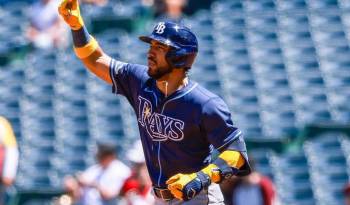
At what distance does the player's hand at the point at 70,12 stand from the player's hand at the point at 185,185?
1.05 meters

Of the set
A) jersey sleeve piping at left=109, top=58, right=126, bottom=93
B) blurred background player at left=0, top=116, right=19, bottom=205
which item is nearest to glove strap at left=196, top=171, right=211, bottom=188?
jersey sleeve piping at left=109, top=58, right=126, bottom=93

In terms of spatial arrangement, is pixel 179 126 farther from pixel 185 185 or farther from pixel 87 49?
pixel 87 49

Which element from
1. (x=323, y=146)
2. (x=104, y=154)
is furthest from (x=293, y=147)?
(x=104, y=154)

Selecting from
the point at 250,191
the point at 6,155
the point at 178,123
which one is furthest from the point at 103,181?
the point at 178,123

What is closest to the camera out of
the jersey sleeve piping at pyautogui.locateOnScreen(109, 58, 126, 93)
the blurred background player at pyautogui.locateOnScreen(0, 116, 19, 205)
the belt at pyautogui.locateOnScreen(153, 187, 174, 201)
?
the belt at pyautogui.locateOnScreen(153, 187, 174, 201)

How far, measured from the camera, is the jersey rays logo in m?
4.84

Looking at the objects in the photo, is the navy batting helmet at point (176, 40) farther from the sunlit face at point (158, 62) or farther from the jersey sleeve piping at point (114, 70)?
the jersey sleeve piping at point (114, 70)

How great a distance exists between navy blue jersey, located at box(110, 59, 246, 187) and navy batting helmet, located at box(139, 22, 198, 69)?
0.16m

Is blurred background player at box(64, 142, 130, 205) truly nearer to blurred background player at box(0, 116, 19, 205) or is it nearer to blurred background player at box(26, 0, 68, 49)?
blurred background player at box(0, 116, 19, 205)

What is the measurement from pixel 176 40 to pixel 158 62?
143 millimetres

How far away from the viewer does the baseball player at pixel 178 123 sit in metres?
4.68

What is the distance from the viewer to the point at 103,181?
314 inches

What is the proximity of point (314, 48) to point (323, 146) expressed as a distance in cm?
157

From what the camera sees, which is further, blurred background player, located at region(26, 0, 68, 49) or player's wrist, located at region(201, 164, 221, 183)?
blurred background player, located at region(26, 0, 68, 49)
